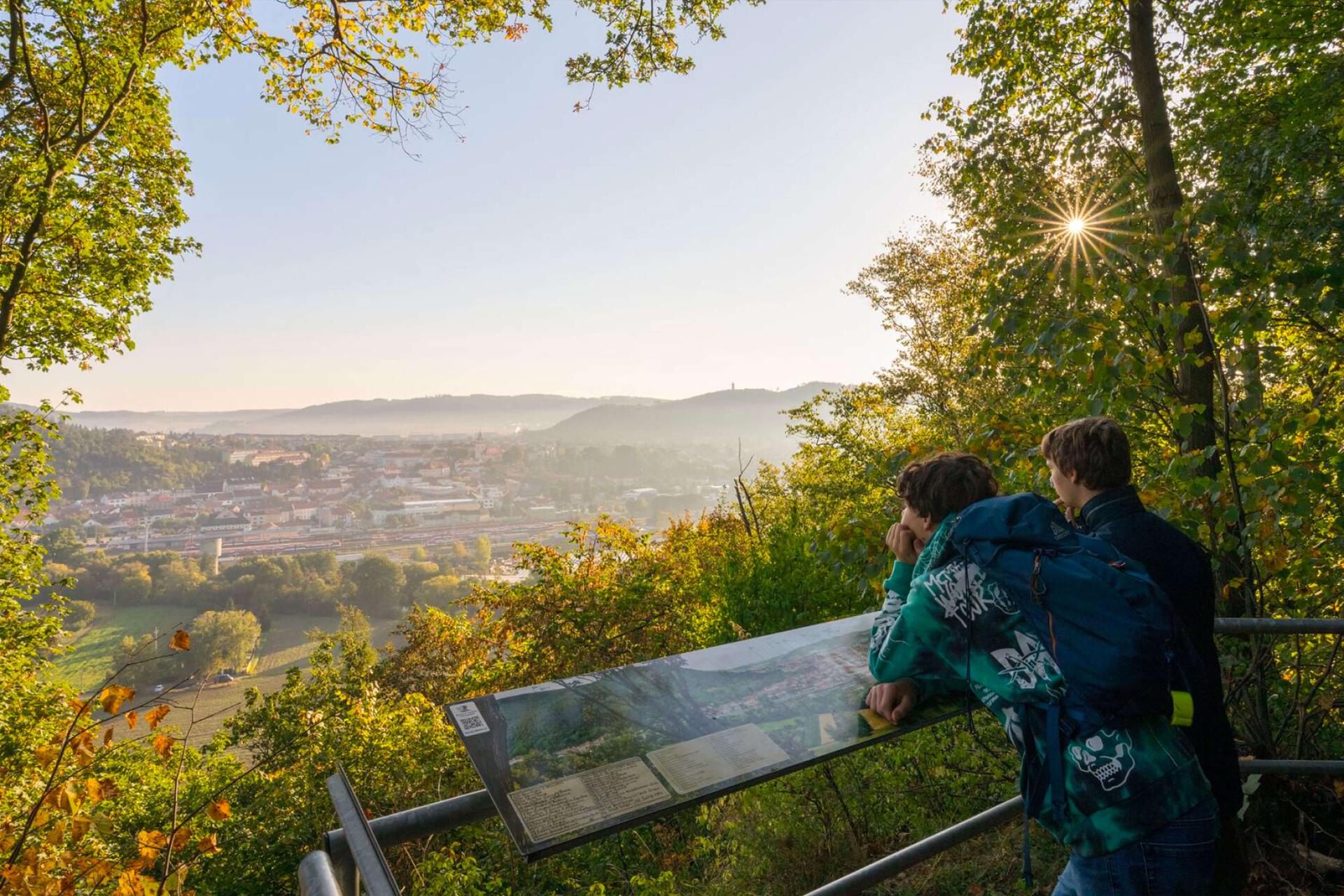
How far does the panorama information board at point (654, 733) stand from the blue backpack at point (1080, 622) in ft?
1.12

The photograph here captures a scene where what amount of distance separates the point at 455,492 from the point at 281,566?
211 feet

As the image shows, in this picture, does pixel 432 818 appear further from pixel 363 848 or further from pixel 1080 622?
pixel 1080 622

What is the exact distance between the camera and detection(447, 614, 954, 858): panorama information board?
1.17m

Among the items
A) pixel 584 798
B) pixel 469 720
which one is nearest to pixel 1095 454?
pixel 584 798

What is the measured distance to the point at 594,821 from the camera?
43.9 inches

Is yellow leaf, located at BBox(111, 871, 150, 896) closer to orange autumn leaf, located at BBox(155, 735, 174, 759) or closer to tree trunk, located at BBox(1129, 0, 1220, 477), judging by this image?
orange autumn leaf, located at BBox(155, 735, 174, 759)

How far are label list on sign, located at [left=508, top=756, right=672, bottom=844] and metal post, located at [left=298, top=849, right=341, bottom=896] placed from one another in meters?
0.29

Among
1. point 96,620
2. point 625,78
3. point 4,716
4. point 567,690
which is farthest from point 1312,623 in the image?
point 96,620

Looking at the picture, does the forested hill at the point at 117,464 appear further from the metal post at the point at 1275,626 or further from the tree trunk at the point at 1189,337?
the metal post at the point at 1275,626

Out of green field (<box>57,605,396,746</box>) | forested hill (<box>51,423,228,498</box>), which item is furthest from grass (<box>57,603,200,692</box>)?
forested hill (<box>51,423,228,498</box>)

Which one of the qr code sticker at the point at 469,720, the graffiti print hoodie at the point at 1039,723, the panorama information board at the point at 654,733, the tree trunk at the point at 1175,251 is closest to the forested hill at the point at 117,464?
the qr code sticker at the point at 469,720

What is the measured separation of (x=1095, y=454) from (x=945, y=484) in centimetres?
47

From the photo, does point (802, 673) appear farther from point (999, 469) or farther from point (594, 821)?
point (999, 469)

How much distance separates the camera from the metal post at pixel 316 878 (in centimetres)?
93
